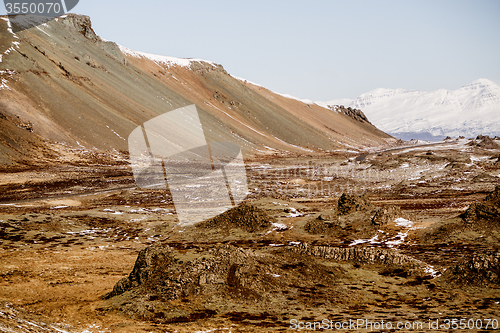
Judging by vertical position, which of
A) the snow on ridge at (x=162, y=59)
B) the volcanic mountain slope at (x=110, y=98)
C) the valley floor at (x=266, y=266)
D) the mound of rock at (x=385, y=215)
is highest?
the snow on ridge at (x=162, y=59)

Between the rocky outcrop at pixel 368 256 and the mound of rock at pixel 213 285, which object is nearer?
the mound of rock at pixel 213 285

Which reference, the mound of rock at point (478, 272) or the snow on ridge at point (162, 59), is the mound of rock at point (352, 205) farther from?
the snow on ridge at point (162, 59)

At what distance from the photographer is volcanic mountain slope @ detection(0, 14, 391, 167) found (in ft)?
263

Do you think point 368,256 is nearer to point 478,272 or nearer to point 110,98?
point 478,272

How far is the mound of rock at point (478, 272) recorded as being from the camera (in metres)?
14.5

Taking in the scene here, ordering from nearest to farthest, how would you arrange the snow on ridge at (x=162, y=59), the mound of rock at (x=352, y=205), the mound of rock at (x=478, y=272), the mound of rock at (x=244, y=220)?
the mound of rock at (x=478, y=272)
the mound of rock at (x=352, y=205)
the mound of rock at (x=244, y=220)
the snow on ridge at (x=162, y=59)

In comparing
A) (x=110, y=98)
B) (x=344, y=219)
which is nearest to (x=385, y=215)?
(x=344, y=219)

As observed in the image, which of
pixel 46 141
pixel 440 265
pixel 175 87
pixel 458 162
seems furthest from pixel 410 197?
pixel 175 87

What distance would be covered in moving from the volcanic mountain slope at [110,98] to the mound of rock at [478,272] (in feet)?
225

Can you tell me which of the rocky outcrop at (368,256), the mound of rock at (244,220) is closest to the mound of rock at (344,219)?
the mound of rock at (244,220)

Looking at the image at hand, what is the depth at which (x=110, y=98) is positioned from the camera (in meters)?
101

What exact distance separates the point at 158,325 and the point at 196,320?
1.21m

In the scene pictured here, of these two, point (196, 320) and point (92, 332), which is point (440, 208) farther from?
point (92, 332)

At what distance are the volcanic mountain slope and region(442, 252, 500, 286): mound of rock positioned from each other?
225ft
